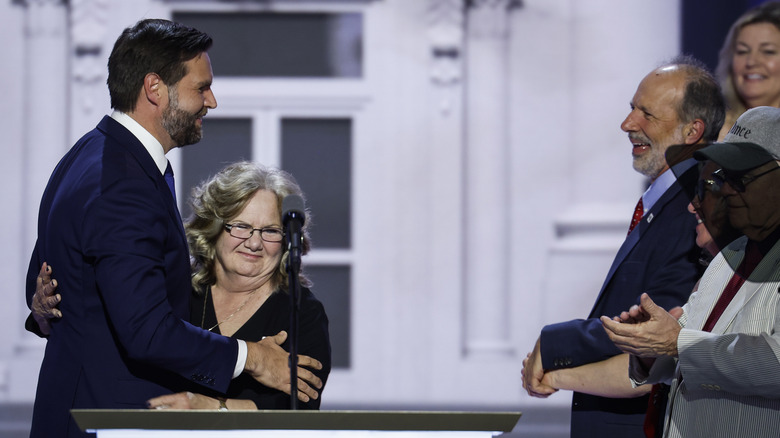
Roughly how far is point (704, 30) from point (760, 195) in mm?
3185

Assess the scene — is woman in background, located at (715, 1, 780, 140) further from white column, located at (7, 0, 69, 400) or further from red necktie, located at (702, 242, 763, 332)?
white column, located at (7, 0, 69, 400)

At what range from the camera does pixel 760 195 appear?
181 cm

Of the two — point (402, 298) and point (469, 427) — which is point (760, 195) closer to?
point (469, 427)

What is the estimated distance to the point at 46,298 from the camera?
2.15 metres

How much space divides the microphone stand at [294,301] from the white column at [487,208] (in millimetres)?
2754

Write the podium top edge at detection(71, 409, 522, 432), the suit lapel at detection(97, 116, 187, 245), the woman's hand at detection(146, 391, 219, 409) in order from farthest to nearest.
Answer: the suit lapel at detection(97, 116, 187, 245) < the woman's hand at detection(146, 391, 219, 409) < the podium top edge at detection(71, 409, 522, 432)

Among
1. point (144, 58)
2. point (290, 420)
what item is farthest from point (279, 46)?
point (290, 420)

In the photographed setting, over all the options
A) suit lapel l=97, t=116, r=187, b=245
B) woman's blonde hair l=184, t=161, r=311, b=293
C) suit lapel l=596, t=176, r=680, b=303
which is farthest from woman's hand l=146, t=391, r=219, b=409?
suit lapel l=596, t=176, r=680, b=303

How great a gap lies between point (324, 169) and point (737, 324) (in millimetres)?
3256

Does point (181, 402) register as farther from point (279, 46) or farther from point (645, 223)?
point (279, 46)

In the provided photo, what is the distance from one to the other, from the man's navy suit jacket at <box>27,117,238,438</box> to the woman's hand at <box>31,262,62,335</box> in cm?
2

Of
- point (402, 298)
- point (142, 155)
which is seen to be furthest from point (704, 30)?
point (142, 155)

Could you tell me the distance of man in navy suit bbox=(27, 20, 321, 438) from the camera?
2039 millimetres

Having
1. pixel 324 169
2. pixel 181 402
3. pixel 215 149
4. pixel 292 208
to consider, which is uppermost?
pixel 215 149
